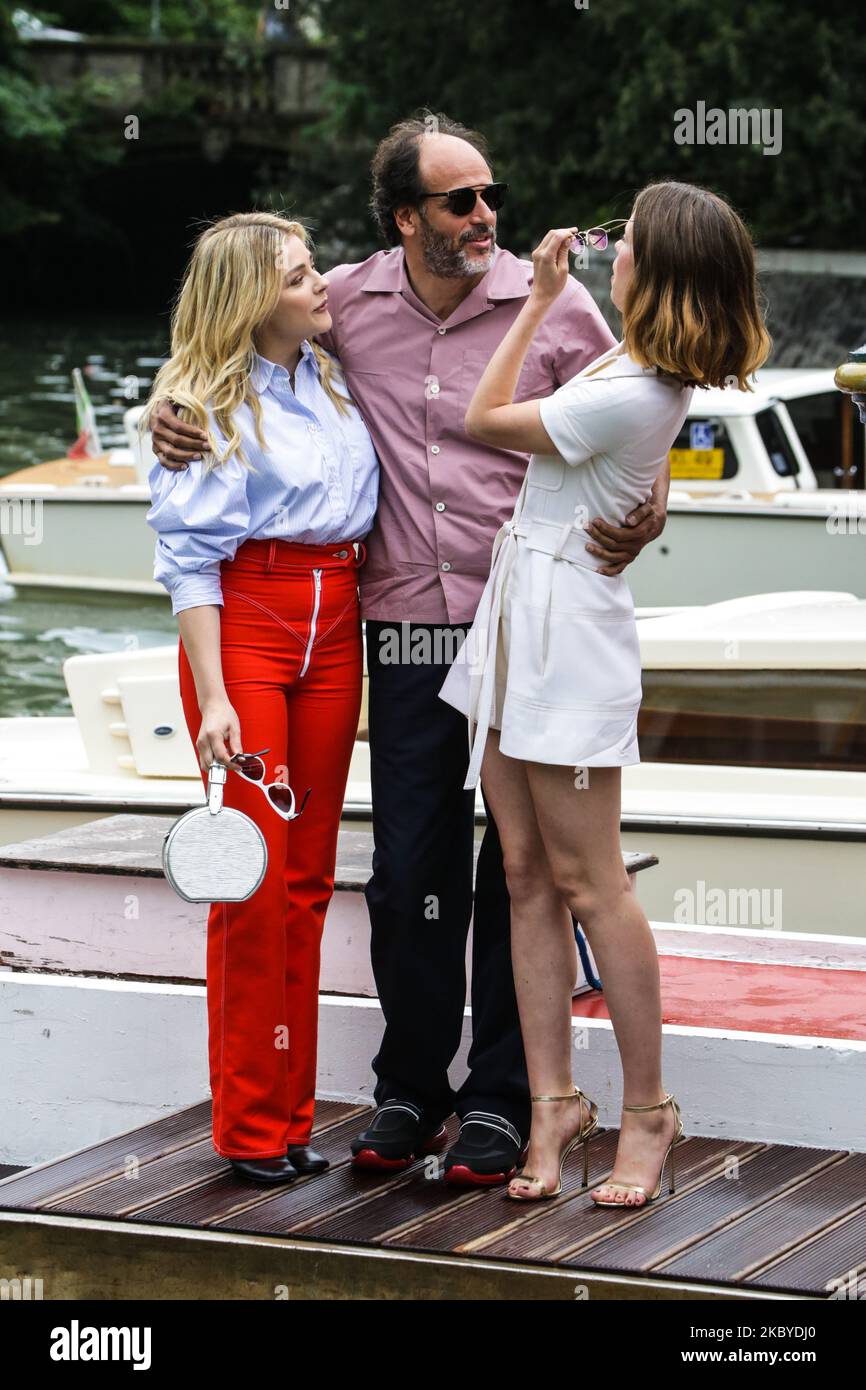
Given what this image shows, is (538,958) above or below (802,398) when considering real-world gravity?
below

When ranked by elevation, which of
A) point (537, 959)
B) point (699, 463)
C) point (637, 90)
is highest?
point (637, 90)

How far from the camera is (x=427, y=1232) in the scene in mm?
3301

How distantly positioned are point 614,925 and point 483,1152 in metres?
0.53

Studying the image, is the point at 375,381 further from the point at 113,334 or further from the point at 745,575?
the point at 113,334

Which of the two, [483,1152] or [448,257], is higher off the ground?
[448,257]

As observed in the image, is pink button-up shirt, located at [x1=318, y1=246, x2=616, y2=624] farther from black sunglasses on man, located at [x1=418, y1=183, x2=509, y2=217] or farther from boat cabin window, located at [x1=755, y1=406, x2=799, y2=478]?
boat cabin window, located at [x1=755, y1=406, x2=799, y2=478]

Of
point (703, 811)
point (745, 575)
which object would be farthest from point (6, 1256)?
point (745, 575)

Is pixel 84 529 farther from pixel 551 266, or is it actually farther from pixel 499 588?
pixel 551 266

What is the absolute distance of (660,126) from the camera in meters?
23.1

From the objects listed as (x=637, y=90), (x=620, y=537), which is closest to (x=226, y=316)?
(x=620, y=537)

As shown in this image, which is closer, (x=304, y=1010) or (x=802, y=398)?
(x=304, y=1010)

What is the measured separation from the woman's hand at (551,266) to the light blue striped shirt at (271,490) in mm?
505

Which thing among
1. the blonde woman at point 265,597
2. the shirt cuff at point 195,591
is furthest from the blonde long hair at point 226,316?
the shirt cuff at point 195,591
